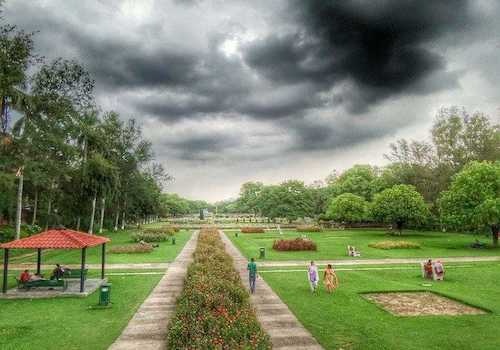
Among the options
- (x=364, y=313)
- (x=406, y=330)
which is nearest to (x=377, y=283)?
(x=364, y=313)

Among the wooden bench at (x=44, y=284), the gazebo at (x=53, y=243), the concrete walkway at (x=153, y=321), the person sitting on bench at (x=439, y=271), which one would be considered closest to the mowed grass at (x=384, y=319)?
the person sitting on bench at (x=439, y=271)

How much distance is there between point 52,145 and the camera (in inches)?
1307

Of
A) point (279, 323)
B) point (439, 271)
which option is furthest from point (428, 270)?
point (279, 323)

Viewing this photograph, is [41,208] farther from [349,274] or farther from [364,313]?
[364,313]

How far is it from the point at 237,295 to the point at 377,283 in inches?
472

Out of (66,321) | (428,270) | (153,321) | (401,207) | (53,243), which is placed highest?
(401,207)

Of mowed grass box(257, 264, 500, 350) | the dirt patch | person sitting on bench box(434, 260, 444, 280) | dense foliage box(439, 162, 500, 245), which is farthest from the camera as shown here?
dense foliage box(439, 162, 500, 245)

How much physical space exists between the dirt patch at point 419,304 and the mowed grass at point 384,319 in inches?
20.8

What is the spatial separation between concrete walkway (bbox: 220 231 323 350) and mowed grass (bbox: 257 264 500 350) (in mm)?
352

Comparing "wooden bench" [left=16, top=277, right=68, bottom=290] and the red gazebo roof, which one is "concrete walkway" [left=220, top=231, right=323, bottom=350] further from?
"wooden bench" [left=16, top=277, right=68, bottom=290]

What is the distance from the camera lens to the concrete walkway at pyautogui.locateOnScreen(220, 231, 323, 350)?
1130cm

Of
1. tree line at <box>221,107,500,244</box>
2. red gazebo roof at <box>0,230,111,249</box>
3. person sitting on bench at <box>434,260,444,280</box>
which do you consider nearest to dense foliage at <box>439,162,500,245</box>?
tree line at <box>221,107,500,244</box>

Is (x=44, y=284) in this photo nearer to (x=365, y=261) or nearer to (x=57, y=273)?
(x=57, y=273)

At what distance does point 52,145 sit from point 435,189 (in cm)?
6791
